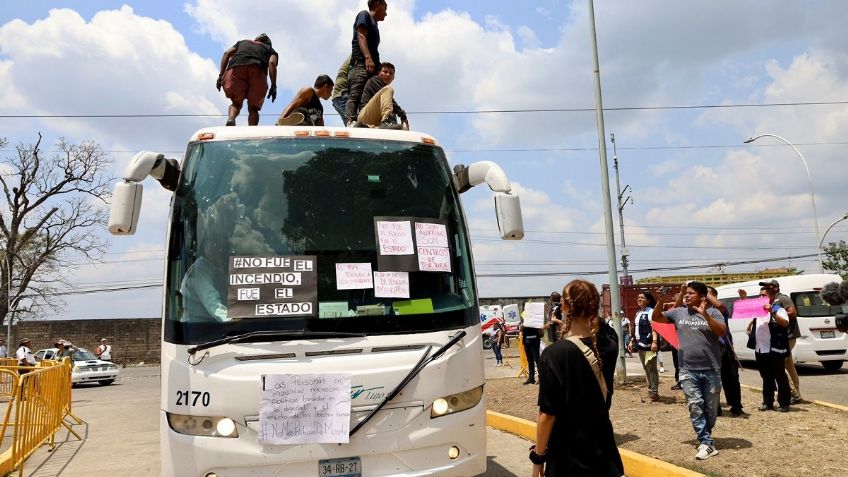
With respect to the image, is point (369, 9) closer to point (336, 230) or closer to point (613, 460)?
point (336, 230)

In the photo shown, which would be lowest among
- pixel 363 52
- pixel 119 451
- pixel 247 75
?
pixel 119 451

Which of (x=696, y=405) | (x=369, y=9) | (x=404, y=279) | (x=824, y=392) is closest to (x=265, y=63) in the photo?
(x=369, y=9)

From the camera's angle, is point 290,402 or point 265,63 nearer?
point 290,402

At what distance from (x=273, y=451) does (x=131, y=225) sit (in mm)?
1905

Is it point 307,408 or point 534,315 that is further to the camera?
point 534,315

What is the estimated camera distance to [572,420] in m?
3.66

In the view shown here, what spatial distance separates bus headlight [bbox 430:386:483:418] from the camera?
4266 mm

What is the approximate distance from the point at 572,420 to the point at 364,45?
18.2ft

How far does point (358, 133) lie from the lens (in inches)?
201

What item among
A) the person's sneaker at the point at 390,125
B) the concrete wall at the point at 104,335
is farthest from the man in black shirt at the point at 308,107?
the concrete wall at the point at 104,335

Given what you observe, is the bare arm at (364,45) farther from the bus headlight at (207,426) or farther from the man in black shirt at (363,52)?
the bus headlight at (207,426)

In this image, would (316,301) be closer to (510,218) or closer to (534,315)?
(510,218)

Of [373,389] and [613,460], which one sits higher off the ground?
[373,389]

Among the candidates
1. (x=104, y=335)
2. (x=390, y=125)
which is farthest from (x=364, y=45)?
(x=104, y=335)
